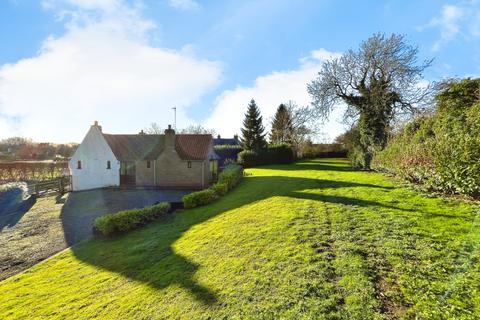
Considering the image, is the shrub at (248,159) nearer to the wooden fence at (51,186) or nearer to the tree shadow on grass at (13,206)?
the wooden fence at (51,186)

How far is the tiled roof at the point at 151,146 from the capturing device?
942 inches

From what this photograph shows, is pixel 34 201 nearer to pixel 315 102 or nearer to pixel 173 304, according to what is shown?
pixel 173 304

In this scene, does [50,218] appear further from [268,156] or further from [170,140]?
[268,156]

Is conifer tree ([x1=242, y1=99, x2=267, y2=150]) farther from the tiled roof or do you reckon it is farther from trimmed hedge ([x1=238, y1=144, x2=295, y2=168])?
the tiled roof

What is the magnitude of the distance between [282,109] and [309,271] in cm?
Answer: 4783

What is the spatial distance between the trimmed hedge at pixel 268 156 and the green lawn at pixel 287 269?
27.3 meters

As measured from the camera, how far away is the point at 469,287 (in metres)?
4.12

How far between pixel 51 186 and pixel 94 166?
3595 millimetres

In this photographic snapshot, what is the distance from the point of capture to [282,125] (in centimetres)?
5081

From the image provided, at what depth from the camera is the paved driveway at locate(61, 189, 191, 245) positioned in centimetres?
1323

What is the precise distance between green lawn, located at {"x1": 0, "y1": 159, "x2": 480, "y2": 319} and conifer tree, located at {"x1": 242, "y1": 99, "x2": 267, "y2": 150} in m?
30.8

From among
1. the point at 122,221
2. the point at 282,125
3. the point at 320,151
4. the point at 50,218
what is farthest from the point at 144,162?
the point at 320,151

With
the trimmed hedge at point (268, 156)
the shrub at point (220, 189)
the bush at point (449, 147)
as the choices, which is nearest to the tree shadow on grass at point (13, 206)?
the shrub at point (220, 189)

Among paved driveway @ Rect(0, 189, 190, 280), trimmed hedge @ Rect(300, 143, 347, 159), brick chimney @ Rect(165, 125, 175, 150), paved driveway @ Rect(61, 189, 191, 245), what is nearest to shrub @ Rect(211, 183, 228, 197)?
paved driveway @ Rect(61, 189, 191, 245)
